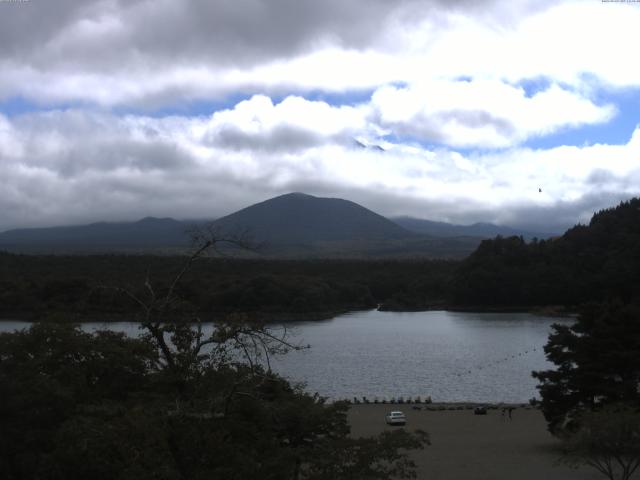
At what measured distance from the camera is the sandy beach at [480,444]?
45.3 ft

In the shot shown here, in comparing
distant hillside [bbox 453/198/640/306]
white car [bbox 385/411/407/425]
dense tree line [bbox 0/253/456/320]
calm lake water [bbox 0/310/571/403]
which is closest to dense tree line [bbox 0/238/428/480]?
calm lake water [bbox 0/310/571/403]

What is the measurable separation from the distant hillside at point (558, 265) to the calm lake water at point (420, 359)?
1066cm

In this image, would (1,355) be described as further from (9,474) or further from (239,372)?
(239,372)

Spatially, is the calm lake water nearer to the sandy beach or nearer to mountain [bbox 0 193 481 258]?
the sandy beach

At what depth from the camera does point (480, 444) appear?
17.1m

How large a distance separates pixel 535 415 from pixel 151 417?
17.7m

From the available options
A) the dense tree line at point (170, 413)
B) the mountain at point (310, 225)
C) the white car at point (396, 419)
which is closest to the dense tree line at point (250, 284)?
the white car at point (396, 419)

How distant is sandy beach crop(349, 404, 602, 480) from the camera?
45.3 ft

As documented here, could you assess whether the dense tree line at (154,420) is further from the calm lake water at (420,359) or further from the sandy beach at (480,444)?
the calm lake water at (420,359)

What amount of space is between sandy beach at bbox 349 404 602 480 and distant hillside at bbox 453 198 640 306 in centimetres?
4093

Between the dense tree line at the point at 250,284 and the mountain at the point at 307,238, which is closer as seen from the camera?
the dense tree line at the point at 250,284

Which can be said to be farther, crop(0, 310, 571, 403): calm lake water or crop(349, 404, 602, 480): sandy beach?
crop(0, 310, 571, 403): calm lake water

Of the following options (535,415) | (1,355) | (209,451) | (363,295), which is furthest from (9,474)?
(363,295)

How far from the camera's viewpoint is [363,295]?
7175 centimetres
